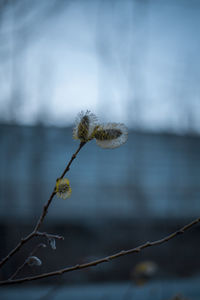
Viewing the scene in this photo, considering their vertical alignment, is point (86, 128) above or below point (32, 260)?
above

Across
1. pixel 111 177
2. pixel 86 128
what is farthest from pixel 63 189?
pixel 111 177

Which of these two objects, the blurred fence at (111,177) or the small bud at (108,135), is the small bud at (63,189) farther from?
the blurred fence at (111,177)

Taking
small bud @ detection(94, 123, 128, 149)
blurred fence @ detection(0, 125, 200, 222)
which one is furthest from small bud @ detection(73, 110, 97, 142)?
blurred fence @ detection(0, 125, 200, 222)

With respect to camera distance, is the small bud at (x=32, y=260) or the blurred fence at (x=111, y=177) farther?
the blurred fence at (x=111, y=177)

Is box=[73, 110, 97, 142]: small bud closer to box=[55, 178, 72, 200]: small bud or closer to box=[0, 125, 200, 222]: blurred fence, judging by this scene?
box=[55, 178, 72, 200]: small bud

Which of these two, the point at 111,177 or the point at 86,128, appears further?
the point at 111,177

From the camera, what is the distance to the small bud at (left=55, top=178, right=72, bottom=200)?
0.42m

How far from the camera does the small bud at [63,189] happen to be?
0.42 m

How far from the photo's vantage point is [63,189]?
43 cm

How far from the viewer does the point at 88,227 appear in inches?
169

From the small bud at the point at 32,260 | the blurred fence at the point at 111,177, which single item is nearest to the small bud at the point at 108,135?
the small bud at the point at 32,260

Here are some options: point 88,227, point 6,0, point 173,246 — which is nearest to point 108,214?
point 88,227

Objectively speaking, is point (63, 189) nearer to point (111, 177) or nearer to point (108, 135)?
point (108, 135)

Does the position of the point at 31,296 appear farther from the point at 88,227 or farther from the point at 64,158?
the point at 64,158
